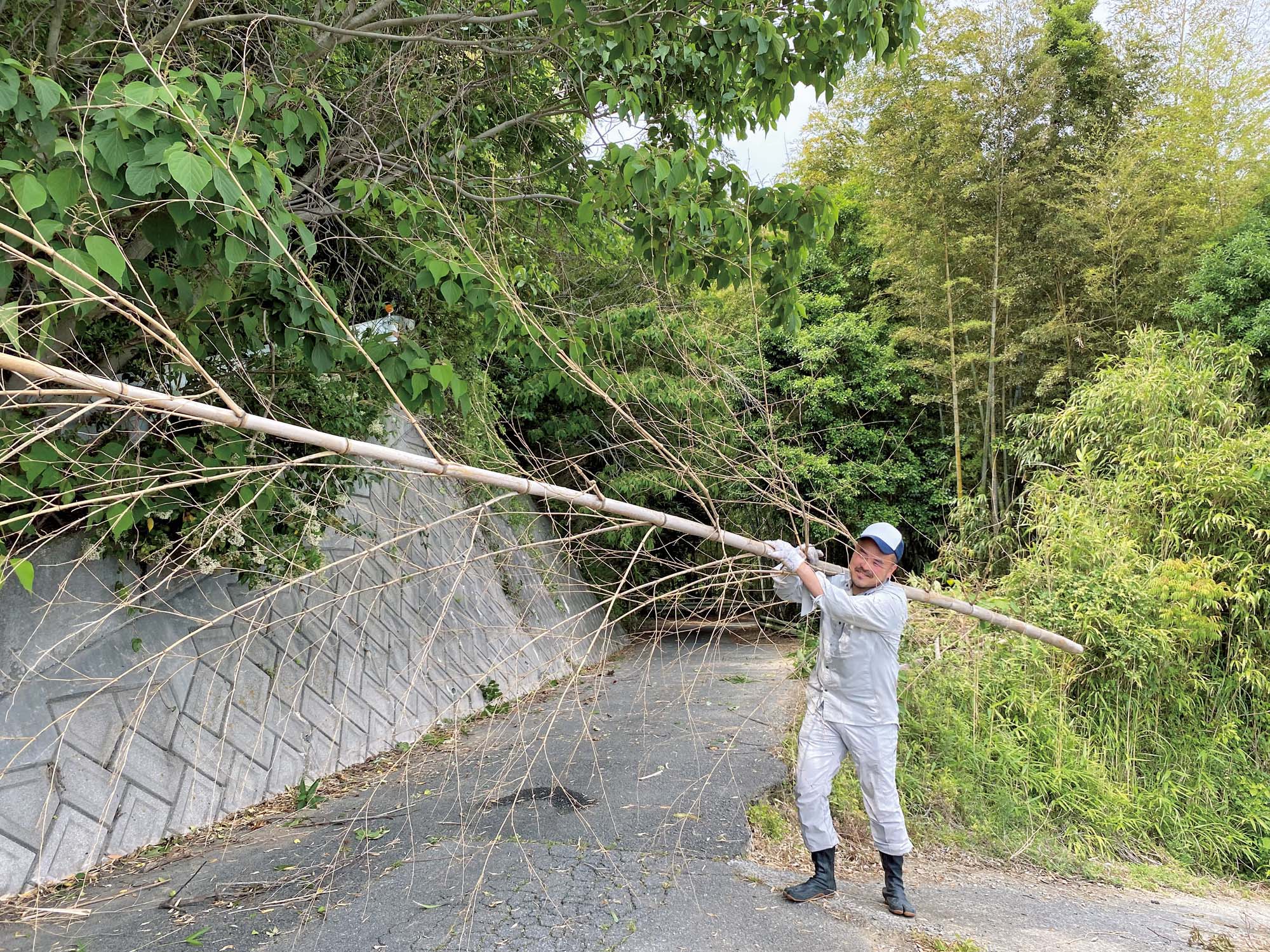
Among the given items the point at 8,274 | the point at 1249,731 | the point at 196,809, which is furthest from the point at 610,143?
the point at 1249,731

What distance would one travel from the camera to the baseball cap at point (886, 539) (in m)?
3.08

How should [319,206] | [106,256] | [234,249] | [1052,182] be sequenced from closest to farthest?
[106,256], [234,249], [319,206], [1052,182]

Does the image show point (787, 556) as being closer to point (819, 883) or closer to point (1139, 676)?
point (819, 883)

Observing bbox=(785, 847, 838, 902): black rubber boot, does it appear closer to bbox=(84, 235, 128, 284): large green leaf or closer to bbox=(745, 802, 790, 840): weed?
bbox=(745, 802, 790, 840): weed

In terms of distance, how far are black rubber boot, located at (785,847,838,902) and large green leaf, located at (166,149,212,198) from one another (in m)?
3.28

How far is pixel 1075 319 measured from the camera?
8.48 meters

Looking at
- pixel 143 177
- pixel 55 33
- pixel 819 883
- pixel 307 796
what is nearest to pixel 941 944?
pixel 819 883

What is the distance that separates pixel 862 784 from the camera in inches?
126

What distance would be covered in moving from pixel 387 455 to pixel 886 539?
2.03 m

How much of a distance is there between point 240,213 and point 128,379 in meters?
2.03

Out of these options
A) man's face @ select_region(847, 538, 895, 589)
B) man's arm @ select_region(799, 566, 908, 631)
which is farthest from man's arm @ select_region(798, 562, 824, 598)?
man's face @ select_region(847, 538, 895, 589)

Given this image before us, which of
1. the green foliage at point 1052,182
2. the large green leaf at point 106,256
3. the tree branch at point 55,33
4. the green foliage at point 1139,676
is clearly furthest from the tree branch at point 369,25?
the green foliage at point 1052,182

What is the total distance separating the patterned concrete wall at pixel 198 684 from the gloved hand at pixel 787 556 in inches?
31.5

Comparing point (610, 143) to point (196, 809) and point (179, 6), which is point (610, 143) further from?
point (196, 809)
